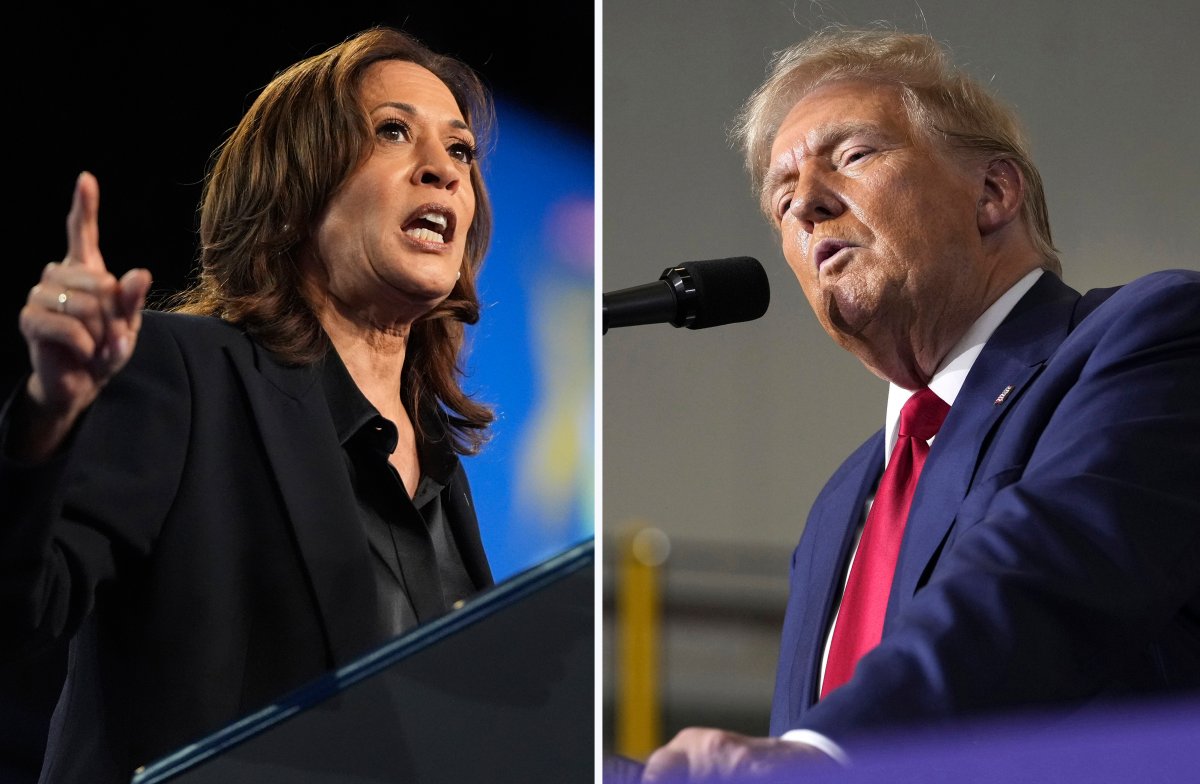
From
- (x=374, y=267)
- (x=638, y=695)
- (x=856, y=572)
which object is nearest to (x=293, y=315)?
(x=374, y=267)

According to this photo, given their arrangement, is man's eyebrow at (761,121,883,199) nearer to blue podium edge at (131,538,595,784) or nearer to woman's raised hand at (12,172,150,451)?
blue podium edge at (131,538,595,784)

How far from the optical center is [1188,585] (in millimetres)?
1361

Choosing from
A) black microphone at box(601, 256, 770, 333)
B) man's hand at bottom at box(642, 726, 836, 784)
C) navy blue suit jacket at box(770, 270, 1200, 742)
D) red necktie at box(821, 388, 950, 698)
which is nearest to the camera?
man's hand at bottom at box(642, 726, 836, 784)

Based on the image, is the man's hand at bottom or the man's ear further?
the man's ear

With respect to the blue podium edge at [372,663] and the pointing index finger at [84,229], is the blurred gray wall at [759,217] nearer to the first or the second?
the blue podium edge at [372,663]

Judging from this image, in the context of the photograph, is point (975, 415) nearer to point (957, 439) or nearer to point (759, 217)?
point (957, 439)

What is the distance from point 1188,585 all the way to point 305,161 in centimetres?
110

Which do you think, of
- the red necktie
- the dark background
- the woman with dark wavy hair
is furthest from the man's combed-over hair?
the dark background

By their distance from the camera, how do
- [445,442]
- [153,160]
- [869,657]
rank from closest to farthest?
[869,657] → [153,160] → [445,442]

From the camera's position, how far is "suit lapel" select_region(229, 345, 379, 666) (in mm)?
1589

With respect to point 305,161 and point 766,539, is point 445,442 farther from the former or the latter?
point 766,539

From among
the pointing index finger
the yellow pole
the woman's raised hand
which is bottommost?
the yellow pole

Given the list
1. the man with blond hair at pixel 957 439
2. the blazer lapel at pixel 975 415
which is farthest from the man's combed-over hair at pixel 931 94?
the blazer lapel at pixel 975 415

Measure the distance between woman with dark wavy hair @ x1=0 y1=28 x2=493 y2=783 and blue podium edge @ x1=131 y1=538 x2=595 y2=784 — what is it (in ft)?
0.06
